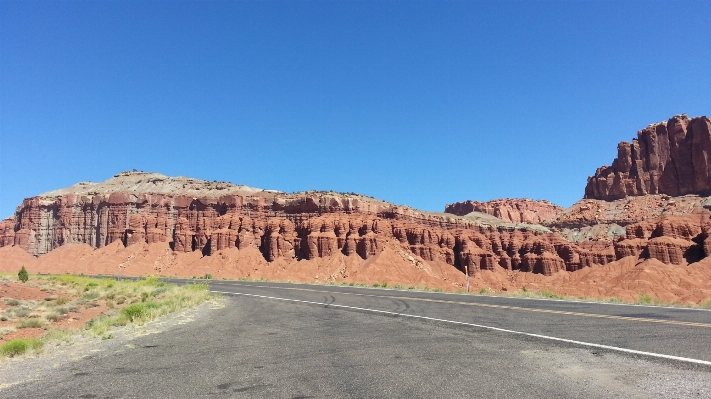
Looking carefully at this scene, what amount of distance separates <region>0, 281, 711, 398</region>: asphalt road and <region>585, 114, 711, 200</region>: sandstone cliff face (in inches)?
4747

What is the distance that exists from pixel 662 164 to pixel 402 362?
136000mm

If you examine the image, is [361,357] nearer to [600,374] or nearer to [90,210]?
[600,374]

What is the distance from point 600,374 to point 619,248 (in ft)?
297

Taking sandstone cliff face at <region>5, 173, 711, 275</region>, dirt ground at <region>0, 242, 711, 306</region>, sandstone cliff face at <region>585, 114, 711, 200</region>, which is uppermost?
sandstone cliff face at <region>585, 114, 711, 200</region>

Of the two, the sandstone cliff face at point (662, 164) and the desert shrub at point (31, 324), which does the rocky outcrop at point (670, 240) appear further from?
the desert shrub at point (31, 324)

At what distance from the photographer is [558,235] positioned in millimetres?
100875

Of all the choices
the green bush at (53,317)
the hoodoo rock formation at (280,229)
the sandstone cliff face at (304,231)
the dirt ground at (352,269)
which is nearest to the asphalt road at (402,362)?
the green bush at (53,317)

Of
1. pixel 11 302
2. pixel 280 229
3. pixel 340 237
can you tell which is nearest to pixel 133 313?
pixel 11 302

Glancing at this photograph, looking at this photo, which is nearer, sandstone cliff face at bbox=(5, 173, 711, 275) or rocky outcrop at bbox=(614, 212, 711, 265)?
rocky outcrop at bbox=(614, 212, 711, 265)

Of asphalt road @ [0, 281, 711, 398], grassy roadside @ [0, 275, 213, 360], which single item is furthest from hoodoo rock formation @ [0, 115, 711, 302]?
asphalt road @ [0, 281, 711, 398]

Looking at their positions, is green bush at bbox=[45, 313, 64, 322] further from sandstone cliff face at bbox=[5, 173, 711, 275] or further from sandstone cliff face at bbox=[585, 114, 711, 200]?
sandstone cliff face at bbox=[585, 114, 711, 200]

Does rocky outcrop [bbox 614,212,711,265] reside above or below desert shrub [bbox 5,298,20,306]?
above

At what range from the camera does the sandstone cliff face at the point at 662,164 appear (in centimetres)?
10925

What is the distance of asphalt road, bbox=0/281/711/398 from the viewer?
637cm
